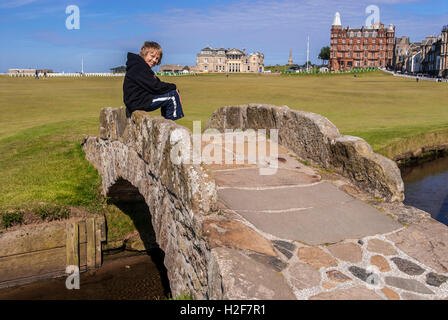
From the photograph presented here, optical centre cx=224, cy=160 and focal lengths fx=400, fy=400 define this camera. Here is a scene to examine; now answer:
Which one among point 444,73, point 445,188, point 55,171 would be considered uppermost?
point 444,73

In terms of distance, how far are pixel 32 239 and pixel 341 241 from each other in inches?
339

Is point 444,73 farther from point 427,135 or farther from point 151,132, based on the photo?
point 151,132

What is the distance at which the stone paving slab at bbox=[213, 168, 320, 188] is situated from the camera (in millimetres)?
6578

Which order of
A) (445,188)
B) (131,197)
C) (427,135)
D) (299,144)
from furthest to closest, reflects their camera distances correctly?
1. (427,135)
2. (445,188)
3. (131,197)
4. (299,144)

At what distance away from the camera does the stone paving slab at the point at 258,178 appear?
21.6ft

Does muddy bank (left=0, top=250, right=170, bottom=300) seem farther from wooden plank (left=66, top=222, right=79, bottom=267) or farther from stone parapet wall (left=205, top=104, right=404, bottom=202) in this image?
stone parapet wall (left=205, top=104, right=404, bottom=202)

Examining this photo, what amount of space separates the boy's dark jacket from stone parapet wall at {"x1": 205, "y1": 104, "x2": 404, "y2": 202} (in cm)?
277

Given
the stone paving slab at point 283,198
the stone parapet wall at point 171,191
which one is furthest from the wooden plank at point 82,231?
the stone paving slab at point 283,198

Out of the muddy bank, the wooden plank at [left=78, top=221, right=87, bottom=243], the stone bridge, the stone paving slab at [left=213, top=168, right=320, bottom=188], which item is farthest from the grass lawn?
the stone paving slab at [left=213, top=168, right=320, bottom=188]

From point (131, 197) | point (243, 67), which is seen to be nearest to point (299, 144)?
point (131, 197)

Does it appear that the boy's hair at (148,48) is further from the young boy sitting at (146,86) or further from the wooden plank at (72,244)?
the wooden plank at (72,244)

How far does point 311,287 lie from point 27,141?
1501 centimetres

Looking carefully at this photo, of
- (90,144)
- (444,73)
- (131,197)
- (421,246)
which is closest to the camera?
(421,246)

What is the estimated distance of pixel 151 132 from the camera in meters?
→ 6.34
